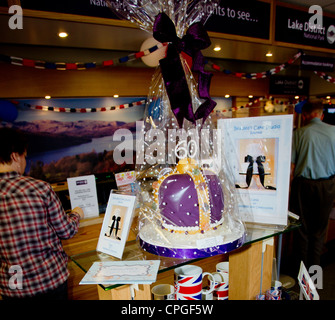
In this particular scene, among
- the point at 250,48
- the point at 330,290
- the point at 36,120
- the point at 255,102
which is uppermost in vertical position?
the point at 250,48

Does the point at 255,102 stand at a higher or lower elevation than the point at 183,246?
higher

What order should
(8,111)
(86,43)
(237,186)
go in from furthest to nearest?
(8,111)
(86,43)
(237,186)

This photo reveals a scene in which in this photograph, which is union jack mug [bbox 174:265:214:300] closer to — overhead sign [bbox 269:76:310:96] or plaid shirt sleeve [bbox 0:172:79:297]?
plaid shirt sleeve [bbox 0:172:79:297]

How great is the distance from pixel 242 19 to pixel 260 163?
6.69 feet

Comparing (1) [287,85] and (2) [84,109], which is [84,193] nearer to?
(2) [84,109]

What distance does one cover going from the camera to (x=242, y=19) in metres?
2.57

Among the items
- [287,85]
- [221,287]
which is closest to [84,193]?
[221,287]

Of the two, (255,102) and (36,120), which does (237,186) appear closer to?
(36,120)

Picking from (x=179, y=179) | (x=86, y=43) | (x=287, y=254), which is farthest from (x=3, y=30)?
(x=287, y=254)

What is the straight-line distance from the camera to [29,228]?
126cm

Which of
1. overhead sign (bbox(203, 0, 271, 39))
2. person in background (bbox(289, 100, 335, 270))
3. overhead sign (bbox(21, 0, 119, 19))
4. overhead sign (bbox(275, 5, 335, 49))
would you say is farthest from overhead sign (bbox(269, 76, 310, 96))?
overhead sign (bbox(21, 0, 119, 19))

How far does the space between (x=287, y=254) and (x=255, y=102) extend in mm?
3277

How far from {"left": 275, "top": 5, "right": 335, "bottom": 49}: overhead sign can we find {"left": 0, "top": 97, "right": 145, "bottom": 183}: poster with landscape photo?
255 cm

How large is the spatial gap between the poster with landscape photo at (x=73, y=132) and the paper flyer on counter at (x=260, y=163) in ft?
9.60
